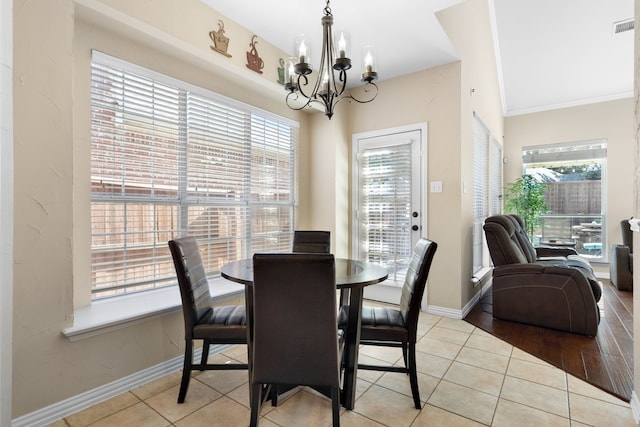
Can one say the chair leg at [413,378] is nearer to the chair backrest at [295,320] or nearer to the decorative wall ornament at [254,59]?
the chair backrest at [295,320]

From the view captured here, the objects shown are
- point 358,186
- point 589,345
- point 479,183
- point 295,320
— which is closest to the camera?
point 295,320

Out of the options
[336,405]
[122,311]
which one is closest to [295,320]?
[336,405]

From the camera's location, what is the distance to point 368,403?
6.24ft

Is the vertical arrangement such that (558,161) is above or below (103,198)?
above

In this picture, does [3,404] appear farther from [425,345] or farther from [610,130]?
[610,130]

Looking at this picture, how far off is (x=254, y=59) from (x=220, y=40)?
37cm

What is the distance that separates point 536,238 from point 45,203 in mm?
6809

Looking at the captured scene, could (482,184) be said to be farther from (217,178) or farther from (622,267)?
(217,178)

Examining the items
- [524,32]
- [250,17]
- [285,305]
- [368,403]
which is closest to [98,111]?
[250,17]

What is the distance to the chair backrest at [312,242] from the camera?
9.19 ft

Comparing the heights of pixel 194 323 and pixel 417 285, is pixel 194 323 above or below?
below

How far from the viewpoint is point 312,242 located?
283cm

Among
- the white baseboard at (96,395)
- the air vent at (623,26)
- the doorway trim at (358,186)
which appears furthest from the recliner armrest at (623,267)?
the white baseboard at (96,395)

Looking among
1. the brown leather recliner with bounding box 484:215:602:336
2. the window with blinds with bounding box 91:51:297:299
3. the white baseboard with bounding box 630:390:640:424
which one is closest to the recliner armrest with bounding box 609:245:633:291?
the brown leather recliner with bounding box 484:215:602:336
